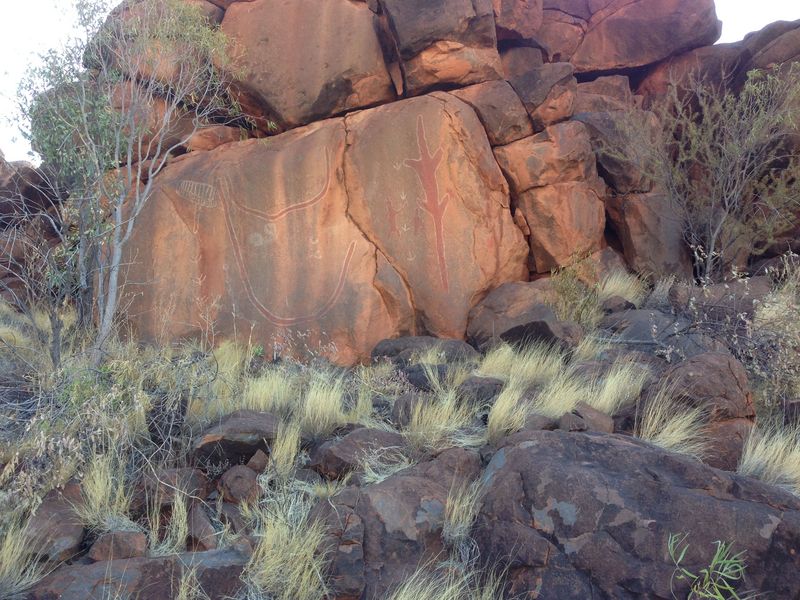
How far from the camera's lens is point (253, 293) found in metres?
8.94

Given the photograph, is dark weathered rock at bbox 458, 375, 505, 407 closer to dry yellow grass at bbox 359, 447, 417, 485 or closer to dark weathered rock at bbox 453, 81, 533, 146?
dry yellow grass at bbox 359, 447, 417, 485

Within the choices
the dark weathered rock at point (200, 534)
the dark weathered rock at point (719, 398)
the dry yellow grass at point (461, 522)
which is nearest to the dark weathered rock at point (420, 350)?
the dark weathered rock at point (719, 398)

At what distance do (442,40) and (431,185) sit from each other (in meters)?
2.15

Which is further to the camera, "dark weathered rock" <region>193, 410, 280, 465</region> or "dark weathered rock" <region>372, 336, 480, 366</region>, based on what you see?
"dark weathered rock" <region>372, 336, 480, 366</region>

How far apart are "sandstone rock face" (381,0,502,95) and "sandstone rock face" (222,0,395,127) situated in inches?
18.3

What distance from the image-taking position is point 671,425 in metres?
4.49

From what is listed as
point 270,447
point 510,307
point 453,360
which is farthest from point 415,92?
point 270,447

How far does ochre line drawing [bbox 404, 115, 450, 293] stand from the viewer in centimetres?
895

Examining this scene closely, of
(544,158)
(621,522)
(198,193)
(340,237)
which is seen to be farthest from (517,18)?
(621,522)

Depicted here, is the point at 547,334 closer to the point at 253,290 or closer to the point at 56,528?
the point at 253,290

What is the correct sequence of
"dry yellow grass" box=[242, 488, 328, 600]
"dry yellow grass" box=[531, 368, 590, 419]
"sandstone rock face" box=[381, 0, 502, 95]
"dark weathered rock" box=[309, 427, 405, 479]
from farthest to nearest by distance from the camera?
"sandstone rock face" box=[381, 0, 502, 95] → "dry yellow grass" box=[531, 368, 590, 419] → "dark weathered rock" box=[309, 427, 405, 479] → "dry yellow grass" box=[242, 488, 328, 600]

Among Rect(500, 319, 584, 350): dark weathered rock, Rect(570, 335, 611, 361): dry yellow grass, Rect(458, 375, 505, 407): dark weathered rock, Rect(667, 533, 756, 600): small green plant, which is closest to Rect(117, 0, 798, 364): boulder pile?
Rect(500, 319, 584, 350): dark weathered rock

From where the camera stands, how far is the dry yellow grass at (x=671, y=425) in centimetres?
439

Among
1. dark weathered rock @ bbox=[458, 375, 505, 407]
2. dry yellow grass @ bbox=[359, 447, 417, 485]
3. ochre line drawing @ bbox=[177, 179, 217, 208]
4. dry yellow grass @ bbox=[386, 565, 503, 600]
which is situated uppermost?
ochre line drawing @ bbox=[177, 179, 217, 208]
